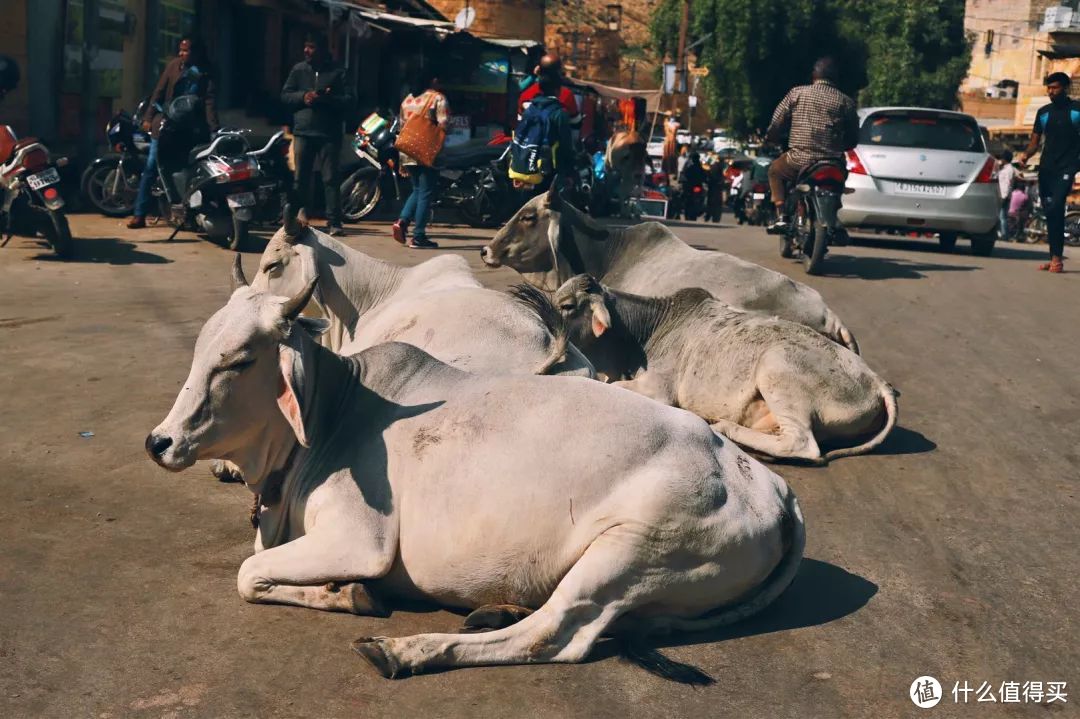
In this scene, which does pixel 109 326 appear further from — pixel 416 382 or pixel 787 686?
pixel 787 686

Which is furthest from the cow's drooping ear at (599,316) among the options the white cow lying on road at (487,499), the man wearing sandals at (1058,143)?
the man wearing sandals at (1058,143)

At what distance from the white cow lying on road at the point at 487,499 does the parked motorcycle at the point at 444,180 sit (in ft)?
36.1

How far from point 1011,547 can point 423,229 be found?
8636mm

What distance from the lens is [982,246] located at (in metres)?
15.8

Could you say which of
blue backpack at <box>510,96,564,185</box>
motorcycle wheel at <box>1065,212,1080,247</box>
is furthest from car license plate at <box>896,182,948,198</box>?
motorcycle wheel at <box>1065,212,1080,247</box>

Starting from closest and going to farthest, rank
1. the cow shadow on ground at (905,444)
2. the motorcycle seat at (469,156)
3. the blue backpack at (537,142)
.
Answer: the cow shadow on ground at (905,444) < the blue backpack at (537,142) < the motorcycle seat at (469,156)

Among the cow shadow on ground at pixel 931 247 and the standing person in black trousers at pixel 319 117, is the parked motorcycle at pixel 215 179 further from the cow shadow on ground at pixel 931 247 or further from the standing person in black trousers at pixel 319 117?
the cow shadow on ground at pixel 931 247

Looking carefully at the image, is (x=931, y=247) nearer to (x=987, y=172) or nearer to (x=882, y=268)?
(x=987, y=172)

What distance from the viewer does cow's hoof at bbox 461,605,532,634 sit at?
4020mm

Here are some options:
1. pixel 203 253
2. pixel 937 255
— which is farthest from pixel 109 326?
pixel 937 255

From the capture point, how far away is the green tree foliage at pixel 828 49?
45.0m

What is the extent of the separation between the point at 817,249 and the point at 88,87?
26.2 feet

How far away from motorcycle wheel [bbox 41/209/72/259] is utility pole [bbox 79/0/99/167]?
378 cm

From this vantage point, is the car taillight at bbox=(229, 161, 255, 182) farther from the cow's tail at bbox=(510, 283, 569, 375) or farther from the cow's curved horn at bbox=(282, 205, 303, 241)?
the cow's tail at bbox=(510, 283, 569, 375)
